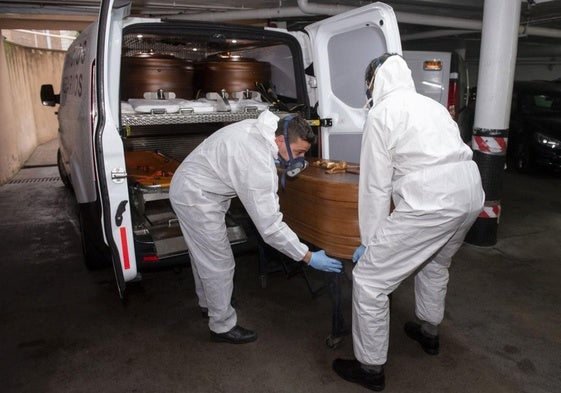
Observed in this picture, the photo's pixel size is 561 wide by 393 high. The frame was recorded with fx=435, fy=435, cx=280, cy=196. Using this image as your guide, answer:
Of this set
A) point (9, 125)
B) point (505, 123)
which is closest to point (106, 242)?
point (505, 123)

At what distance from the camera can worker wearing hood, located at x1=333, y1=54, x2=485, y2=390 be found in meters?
2.28

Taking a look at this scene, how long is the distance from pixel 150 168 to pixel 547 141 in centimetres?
737

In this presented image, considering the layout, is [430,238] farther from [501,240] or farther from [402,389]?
[501,240]

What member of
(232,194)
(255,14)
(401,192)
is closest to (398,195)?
(401,192)

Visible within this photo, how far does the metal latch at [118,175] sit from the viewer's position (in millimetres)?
→ 2742

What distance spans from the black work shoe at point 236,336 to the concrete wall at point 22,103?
22.7 feet

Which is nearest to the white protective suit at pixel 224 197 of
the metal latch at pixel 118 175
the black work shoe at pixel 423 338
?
the metal latch at pixel 118 175

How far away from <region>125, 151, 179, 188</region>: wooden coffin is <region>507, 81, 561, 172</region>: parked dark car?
7092mm

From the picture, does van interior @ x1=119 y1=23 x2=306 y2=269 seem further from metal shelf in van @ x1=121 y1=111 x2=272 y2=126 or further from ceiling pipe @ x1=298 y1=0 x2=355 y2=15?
ceiling pipe @ x1=298 y1=0 x2=355 y2=15

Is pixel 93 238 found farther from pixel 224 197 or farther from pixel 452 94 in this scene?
pixel 452 94

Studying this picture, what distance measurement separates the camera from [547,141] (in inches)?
317

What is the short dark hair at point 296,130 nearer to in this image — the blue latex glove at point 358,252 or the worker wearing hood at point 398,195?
the worker wearing hood at point 398,195

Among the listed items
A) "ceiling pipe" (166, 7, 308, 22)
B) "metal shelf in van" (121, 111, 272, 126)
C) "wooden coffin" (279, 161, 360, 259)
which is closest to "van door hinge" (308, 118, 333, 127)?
"metal shelf in van" (121, 111, 272, 126)

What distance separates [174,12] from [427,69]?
450 cm
